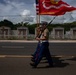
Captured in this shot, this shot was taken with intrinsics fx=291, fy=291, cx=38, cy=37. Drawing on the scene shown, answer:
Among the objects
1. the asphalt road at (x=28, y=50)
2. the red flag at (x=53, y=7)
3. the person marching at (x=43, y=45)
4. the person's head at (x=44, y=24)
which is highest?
the red flag at (x=53, y=7)

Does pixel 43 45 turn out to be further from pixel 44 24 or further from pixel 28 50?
pixel 28 50

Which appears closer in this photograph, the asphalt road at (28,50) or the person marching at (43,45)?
the person marching at (43,45)

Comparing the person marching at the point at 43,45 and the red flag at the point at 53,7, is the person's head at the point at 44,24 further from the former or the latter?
the red flag at the point at 53,7

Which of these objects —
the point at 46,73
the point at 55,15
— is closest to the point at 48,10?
the point at 55,15

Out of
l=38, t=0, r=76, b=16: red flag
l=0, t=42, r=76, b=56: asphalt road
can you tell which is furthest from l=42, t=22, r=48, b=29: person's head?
l=0, t=42, r=76, b=56: asphalt road

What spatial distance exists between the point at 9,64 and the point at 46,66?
58.4 inches

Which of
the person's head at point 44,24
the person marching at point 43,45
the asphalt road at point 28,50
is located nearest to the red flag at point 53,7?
the person's head at point 44,24

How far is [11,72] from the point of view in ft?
30.7

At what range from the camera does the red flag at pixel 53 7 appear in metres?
12.1

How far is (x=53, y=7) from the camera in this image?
40.2ft

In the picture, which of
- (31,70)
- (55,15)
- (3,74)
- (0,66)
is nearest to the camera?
(3,74)

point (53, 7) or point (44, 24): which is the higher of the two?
point (53, 7)

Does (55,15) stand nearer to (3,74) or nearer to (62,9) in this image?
(62,9)

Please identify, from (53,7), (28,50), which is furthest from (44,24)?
(28,50)
